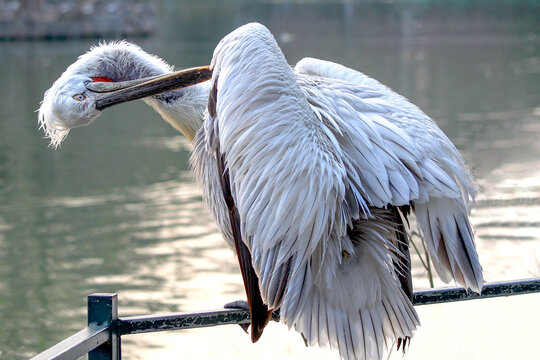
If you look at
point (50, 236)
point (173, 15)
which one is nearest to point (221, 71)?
point (50, 236)

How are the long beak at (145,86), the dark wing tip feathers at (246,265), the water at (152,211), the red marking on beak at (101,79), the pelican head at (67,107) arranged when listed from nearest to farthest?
the dark wing tip feathers at (246,265), the long beak at (145,86), the pelican head at (67,107), the red marking on beak at (101,79), the water at (152,211)

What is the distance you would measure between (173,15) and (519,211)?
37.3 meters

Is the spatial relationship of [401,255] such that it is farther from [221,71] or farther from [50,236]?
[50,236]

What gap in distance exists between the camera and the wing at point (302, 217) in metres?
1.92

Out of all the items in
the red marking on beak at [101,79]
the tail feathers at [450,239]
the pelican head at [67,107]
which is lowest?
the tail feathers at [450,239]

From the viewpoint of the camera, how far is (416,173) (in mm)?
2062

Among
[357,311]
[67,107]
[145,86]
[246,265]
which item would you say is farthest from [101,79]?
[357,311]

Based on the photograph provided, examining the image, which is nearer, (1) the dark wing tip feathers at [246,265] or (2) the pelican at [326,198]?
(2) the pelican at [326,198]

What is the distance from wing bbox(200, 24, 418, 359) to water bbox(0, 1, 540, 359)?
227 cm

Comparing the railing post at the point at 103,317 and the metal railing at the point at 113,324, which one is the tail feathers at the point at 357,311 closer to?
the metal railing at the point at 113,324

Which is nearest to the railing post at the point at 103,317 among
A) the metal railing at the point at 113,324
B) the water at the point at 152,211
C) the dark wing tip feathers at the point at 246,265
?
the metal railing at the point at 113,324

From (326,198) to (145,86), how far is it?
92 centimetres

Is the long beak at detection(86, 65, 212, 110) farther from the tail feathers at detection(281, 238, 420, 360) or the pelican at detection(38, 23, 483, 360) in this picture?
the tail feathers at detection(281, 238, 420, 360)

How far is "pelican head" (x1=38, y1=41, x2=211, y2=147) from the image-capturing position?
8.24ft
